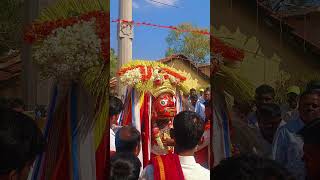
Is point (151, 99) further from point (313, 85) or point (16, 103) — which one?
point (16, 103)

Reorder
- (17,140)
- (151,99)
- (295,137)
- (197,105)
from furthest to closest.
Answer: (197,105)
(151,99)
(295,137)
(17,140)

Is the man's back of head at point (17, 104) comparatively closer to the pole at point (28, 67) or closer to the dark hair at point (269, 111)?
the pole at point (28, 67)

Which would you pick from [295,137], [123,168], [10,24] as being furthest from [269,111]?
[10,24]

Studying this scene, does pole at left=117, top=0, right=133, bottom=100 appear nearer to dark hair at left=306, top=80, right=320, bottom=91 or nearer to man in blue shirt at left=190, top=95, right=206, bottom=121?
man in blue shirt at left=190, top=95, right=206, bottom=121

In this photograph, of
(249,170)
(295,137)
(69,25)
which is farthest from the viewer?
(295,137)

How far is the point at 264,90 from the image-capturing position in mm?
2578

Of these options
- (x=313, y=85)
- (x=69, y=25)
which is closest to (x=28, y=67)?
(x=69, y=25)

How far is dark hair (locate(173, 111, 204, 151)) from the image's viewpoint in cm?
267

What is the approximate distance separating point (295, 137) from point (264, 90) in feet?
1.00

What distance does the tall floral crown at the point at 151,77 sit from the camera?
5.20 m

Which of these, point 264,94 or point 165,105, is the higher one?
point 264,94

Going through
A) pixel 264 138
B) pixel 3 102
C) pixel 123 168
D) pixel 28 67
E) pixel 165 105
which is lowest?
pixel 123 168

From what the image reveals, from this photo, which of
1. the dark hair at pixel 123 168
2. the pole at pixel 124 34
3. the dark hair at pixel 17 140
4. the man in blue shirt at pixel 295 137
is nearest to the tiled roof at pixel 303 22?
the man in blue shirt at pixel 295 137

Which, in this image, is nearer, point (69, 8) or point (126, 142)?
point (69, 8)
